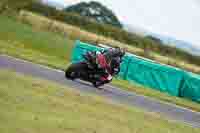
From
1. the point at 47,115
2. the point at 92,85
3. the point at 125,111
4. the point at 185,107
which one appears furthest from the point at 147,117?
the point at 185,107

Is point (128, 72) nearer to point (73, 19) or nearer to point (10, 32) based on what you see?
point (10, 32)

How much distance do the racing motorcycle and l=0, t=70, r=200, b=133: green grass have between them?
3.13 m

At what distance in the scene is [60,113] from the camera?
12633 mm

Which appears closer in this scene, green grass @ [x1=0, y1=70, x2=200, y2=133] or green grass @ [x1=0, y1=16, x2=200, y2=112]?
green grass @ [x1=0, y1=70, x2=200, y2=133]

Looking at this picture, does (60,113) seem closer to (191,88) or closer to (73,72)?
(73,72)

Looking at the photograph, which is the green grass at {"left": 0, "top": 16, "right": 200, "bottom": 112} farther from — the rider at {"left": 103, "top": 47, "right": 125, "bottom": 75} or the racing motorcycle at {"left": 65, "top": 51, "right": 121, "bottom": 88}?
the racing motorcycle at {"left": 65, "top": 51, "right": 121, "bottom": 88}

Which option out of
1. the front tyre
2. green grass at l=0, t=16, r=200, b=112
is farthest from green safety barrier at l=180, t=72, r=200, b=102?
the front tyre

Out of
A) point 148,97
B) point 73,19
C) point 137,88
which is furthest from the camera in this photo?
point 73,19

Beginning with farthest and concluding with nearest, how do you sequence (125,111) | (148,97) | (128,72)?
(128,72), (148,97), (125,111)

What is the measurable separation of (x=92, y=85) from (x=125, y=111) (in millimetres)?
5709

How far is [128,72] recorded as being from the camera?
93.9 feet

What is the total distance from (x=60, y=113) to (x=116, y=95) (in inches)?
296

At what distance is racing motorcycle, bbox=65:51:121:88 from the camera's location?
67.7 ft

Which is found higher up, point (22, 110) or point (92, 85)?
point (22, 110)
